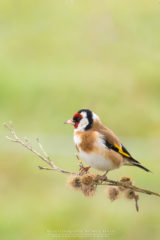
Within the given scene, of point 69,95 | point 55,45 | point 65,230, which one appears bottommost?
point 65,230

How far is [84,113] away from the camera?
9.04 ft

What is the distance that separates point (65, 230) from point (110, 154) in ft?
10.2

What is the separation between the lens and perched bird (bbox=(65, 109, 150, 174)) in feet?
9.56

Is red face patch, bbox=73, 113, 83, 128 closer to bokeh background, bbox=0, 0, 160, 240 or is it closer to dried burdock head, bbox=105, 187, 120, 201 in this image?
dried burdock head, bbox=105, 187, 120, 201

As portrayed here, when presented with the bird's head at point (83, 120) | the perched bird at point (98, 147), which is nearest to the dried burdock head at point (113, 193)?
the bird's head at point (83, 120)

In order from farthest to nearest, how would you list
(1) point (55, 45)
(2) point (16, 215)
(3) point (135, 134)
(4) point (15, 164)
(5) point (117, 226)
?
(1) point (55, 45)
(3) point (135, 134)
(4) point (15, 164)
(2) point (16, 215)
(5) point (117, 226)

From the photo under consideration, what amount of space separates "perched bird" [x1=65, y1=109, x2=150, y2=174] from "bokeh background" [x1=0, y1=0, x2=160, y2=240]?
2.81 metres

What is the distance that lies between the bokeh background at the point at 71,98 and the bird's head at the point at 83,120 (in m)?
2.91

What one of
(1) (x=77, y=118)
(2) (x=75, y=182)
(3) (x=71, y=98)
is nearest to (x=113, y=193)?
(2) (x=75, y=182)

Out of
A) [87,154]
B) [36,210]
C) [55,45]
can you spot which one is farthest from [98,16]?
[87,154]

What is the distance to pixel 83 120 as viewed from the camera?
2.84 m

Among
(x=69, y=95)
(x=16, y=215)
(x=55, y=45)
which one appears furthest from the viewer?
(x=55, y=45)

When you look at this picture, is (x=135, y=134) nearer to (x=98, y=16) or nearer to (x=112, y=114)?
(x=112, y=114)

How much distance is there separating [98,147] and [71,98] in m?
7.43
